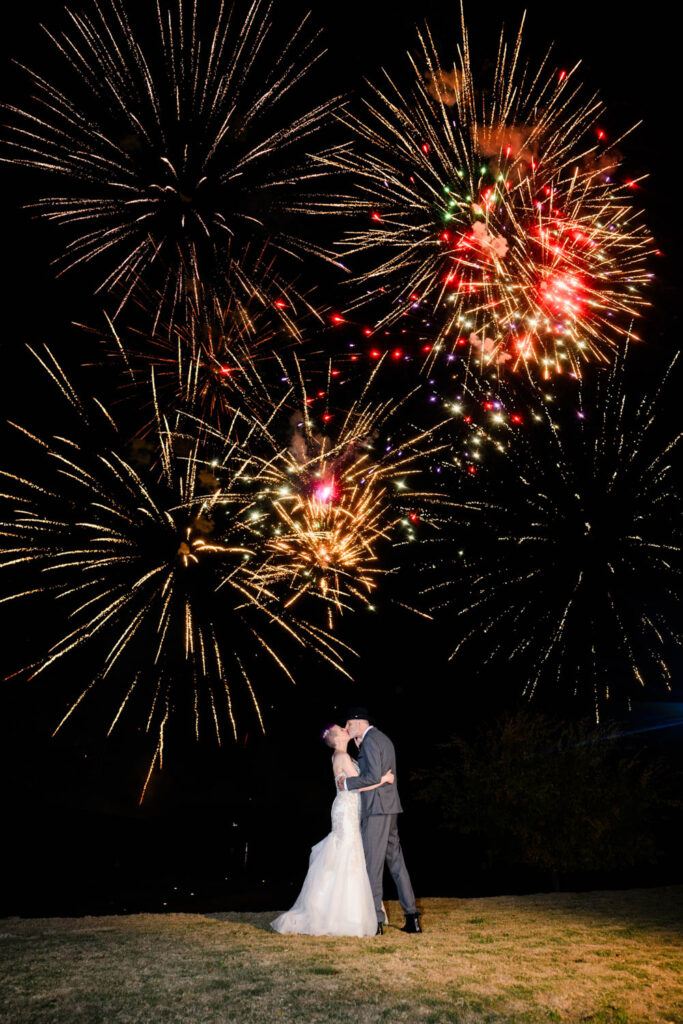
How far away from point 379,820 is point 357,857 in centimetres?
A: 38

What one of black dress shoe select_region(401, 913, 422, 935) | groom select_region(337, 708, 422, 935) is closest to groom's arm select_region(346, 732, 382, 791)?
groom select_region(337, 708, 422, 935)

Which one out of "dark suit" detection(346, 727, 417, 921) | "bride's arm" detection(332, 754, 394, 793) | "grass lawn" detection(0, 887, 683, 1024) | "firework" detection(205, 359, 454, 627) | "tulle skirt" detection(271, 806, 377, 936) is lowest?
"grass lawn" detection(0, 887, 683, 1024)

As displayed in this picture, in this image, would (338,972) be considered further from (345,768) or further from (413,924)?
(345,768)

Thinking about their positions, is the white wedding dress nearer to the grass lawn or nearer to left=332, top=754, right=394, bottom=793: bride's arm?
the grass lawn

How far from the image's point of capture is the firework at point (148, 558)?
10555mm

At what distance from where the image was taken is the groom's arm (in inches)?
274

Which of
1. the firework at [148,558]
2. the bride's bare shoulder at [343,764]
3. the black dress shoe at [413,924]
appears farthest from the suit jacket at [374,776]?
the firework at [148,558]

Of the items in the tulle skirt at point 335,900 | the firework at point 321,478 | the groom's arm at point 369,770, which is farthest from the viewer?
the firework at point 321,478

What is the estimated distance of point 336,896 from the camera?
6566mm

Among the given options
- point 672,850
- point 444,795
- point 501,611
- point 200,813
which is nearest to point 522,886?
point 444,795

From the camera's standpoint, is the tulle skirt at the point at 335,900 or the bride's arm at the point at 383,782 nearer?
the tulle skirt at the point at 335,900

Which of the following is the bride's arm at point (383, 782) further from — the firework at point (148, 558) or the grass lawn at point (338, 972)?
the firework at point (148, 558)

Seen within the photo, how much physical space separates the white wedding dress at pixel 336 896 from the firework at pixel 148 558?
3.72 m

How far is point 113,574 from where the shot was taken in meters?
12.9
